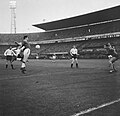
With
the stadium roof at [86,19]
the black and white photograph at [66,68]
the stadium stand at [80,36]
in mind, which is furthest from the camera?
the stadium stand at [80,36]

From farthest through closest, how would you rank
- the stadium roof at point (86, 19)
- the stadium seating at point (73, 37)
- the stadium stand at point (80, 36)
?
the stadium seating at point (73, 37) → the stadium stand at point (80, 36) → the stadium roof at point (86, 19)

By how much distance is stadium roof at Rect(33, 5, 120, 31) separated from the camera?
45281 millimetres

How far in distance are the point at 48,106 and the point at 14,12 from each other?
245 ft

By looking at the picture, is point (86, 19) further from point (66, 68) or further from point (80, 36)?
point (66, 68)

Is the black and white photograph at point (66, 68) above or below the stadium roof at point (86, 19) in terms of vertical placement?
below

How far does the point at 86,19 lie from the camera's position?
52469 mm

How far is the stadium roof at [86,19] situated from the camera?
45281 mm

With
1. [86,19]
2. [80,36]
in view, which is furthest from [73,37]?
[86,19]

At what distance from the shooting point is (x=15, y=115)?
3969 mm

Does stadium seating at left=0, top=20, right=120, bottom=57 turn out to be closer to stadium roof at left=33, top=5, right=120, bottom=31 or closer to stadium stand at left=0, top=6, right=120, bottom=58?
stadium stand at left=0, top=6, right=120, bottom=58

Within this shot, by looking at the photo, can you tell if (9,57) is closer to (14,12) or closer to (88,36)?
(88,36)

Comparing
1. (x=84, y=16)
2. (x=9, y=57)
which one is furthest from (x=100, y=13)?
(x=9, y=57)

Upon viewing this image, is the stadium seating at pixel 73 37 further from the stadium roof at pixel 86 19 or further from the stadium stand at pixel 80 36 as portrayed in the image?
the stadium roof at pixel 86 19

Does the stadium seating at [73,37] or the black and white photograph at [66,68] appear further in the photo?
the stadium seating at [73,37]
